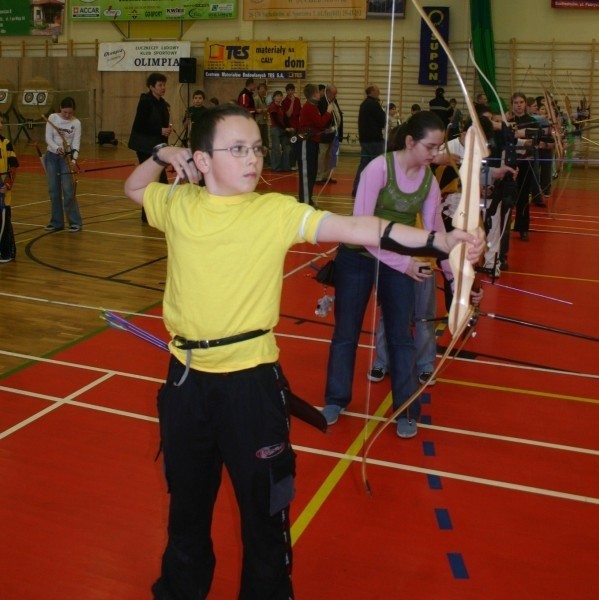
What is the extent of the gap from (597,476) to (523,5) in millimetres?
13496

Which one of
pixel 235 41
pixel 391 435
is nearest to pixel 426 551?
pixel 391 435

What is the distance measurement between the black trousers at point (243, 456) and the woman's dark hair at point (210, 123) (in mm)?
528

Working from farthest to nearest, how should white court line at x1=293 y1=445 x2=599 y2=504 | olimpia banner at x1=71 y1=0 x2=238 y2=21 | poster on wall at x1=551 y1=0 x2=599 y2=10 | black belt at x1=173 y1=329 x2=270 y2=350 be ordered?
olimpia banner at x1=71 y1=0 x2=238 y2=21 < poster on wall at x1=551 y1=0 x2=599 y2=10 < white court line at x1=293 y1=445 x2=599 y2=504 < black belt at x1=173 y1=329 x2=270 y2=350

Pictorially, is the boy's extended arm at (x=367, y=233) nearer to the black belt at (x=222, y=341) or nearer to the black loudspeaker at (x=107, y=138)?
the black belt at (x=222, y=341)

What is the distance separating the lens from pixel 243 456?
1796 mm

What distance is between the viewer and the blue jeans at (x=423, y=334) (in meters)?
3.84

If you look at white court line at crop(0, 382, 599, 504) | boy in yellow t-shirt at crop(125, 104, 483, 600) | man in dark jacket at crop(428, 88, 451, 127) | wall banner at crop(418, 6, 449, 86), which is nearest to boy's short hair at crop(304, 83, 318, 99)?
man in dark jacket at crop(428, 88, 451, 127)

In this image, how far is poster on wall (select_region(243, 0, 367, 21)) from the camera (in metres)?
15.8

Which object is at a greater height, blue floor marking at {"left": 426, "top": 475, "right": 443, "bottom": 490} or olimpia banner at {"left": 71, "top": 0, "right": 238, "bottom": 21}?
olimpia banner at {"left": 71, "top": 0, "right": 238, "bottom": 21}

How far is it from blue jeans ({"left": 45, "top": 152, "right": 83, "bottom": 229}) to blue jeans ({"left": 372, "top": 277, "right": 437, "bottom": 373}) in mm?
4607

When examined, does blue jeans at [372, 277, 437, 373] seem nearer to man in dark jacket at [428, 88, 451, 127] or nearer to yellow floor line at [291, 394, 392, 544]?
yellow floor line at [291, 394, 392, 544]

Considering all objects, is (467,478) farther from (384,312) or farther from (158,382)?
(158,382)

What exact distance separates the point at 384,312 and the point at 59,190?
539 centimetres

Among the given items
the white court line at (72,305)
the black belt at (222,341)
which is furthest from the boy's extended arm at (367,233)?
the white court line at (72,305)
